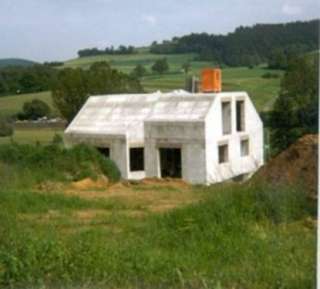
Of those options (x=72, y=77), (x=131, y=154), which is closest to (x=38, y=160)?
(x=131, y=154)

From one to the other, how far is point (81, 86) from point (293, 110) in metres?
13.2

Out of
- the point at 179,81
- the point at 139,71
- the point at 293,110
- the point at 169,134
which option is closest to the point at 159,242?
the point at 169,134

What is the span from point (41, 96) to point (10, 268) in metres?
48.8

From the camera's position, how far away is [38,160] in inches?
802

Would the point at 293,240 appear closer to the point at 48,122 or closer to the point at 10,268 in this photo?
the point at 10,268

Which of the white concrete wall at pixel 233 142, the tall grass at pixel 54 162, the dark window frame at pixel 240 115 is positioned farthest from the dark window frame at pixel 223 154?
the tall grass at pixel 54 162

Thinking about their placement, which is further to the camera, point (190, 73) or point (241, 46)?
point (241, 46)

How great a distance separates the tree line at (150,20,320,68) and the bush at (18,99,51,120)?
10.5 metres

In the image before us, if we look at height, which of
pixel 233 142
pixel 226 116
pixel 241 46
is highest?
pixel 241 46

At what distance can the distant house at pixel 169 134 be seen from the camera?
2797 centimetres

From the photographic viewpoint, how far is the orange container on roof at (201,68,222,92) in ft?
104

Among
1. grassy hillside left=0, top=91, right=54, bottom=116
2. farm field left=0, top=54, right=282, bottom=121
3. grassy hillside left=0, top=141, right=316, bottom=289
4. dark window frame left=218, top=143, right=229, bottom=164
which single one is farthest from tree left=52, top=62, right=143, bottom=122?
grassy hillside left=0, top=141, right=316, bottom=289

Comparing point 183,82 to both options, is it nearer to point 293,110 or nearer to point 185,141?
point 293,110

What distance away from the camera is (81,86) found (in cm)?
4444
